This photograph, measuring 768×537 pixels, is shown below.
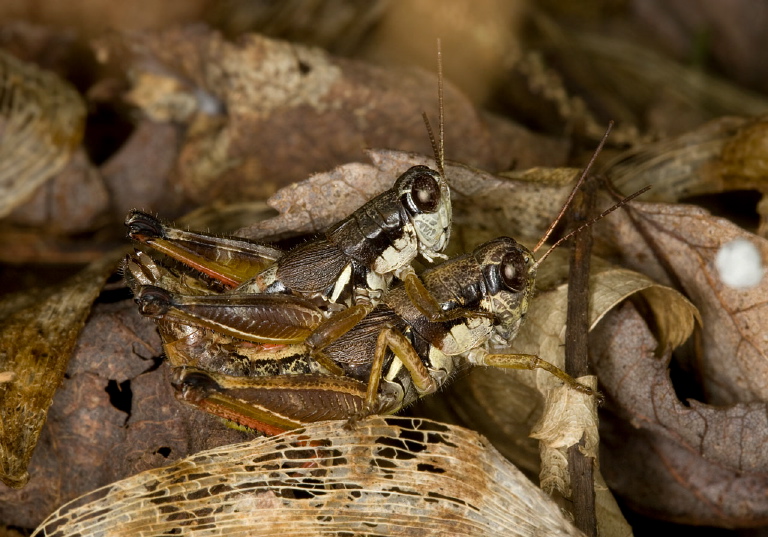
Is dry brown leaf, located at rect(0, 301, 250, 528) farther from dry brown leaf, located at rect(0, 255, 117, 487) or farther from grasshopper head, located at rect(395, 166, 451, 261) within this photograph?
grasshopper head, located at rect(395, 166, 451, 261)

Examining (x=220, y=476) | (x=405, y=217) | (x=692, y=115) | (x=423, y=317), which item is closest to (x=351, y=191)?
(x=405, y=217)

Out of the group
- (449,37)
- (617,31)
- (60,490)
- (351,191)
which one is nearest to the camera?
(60,490)

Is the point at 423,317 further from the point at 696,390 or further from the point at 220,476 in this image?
the point at 696,390

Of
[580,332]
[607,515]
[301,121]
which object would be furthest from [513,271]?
[301,121]

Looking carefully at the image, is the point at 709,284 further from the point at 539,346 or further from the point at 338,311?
the point at 338,311

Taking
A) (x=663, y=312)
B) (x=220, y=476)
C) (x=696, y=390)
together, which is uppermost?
(x=663, y=312)

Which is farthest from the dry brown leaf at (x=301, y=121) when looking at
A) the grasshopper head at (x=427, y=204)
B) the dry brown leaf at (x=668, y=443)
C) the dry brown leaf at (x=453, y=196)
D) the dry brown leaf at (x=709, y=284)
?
the dry brown leaf at (x=668, y=443)
